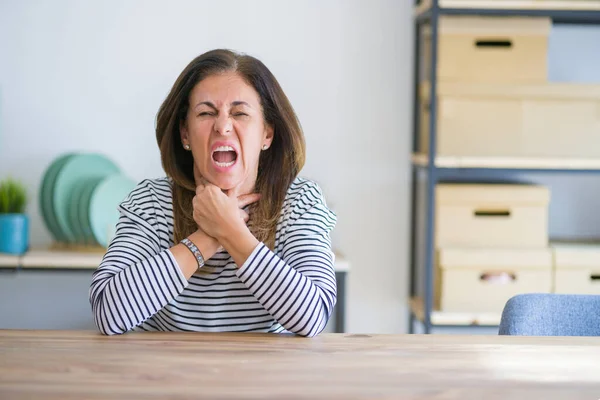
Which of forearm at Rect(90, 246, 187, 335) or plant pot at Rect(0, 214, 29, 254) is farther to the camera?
plant pot at Rect(0, 214, 29, 254)

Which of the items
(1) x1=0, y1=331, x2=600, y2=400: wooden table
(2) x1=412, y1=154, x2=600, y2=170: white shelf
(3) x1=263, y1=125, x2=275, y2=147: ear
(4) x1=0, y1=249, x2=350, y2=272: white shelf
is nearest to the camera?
(1) x1=0, y1=331, x2=600, y2=400: wooden table

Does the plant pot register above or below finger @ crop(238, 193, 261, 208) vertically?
below

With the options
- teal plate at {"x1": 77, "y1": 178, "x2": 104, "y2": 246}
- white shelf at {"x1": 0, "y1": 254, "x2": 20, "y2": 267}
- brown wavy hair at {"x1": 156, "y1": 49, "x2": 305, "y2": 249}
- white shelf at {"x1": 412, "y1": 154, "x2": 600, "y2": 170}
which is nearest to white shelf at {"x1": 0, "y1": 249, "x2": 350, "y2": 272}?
white shelf at {"x1": 0, "y1": 254, "x2": 20, "y2": 267}

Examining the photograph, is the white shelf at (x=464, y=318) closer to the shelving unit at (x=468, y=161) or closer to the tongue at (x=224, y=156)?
the shelving unit at (x=468, y=161)

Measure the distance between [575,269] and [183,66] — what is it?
1.50 meters

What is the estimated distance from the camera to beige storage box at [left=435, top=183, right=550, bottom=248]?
2791 millimetres

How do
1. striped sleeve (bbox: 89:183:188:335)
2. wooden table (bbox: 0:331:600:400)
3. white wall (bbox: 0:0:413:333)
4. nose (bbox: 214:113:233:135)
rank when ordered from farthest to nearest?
white wall (bbox: 0:0:413:333) < nose (bbox: 214:113:233:135) < striped sleeve (bbox: 89:183:188:335) < wooden table (bbox: 0:331:600:400)

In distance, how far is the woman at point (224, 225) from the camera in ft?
4.52

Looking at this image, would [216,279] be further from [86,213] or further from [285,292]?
[86,213]

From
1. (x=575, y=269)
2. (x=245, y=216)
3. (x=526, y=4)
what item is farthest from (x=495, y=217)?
(x=245, y=216)

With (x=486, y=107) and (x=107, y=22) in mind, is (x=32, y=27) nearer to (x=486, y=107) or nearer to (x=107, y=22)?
(x=107, y=22)

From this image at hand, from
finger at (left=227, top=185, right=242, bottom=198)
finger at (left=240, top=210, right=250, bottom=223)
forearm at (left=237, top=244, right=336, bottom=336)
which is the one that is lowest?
forearm at (left=237, top=244, right=336, bottom=336)

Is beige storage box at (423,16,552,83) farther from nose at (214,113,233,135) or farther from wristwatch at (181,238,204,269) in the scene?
wristwatch at (181,238,204,269)

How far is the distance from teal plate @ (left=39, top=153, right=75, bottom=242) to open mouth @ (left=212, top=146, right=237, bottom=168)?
144 cm
